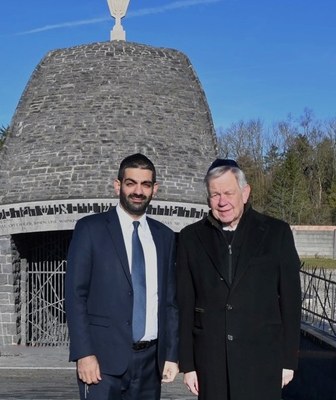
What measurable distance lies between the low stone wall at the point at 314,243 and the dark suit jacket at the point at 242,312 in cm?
2909

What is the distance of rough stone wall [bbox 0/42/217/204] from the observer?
1178 cm

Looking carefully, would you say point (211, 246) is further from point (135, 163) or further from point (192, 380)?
point (192, 380)

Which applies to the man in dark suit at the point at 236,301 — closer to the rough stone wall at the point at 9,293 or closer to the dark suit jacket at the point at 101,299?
the dark suit jacket at the point at 101,299

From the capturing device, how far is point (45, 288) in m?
12.7

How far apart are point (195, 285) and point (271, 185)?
38.6 meters

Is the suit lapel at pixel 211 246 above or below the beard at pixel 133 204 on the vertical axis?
below

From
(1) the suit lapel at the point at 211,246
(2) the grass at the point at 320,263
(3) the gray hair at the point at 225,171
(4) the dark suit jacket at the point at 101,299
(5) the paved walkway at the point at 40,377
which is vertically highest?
(3) the gray hair at the point at 225,171

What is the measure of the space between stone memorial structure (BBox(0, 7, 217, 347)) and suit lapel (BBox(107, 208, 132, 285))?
762cm

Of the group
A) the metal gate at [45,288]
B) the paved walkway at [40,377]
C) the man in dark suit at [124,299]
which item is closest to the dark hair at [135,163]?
the man in dark suit at [124,299]

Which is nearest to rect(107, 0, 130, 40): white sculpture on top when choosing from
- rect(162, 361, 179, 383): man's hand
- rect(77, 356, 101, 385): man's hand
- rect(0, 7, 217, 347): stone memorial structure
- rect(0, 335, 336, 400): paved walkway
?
rect(0, 7, 217, 347): stone memorial structure

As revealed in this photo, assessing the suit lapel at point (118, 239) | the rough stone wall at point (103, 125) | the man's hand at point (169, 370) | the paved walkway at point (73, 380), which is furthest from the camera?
the rough stone wall at point (103, 125)

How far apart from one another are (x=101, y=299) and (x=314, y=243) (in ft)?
98.1

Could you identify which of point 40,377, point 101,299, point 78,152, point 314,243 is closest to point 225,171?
point 101,299

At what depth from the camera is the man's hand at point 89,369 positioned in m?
3.45
